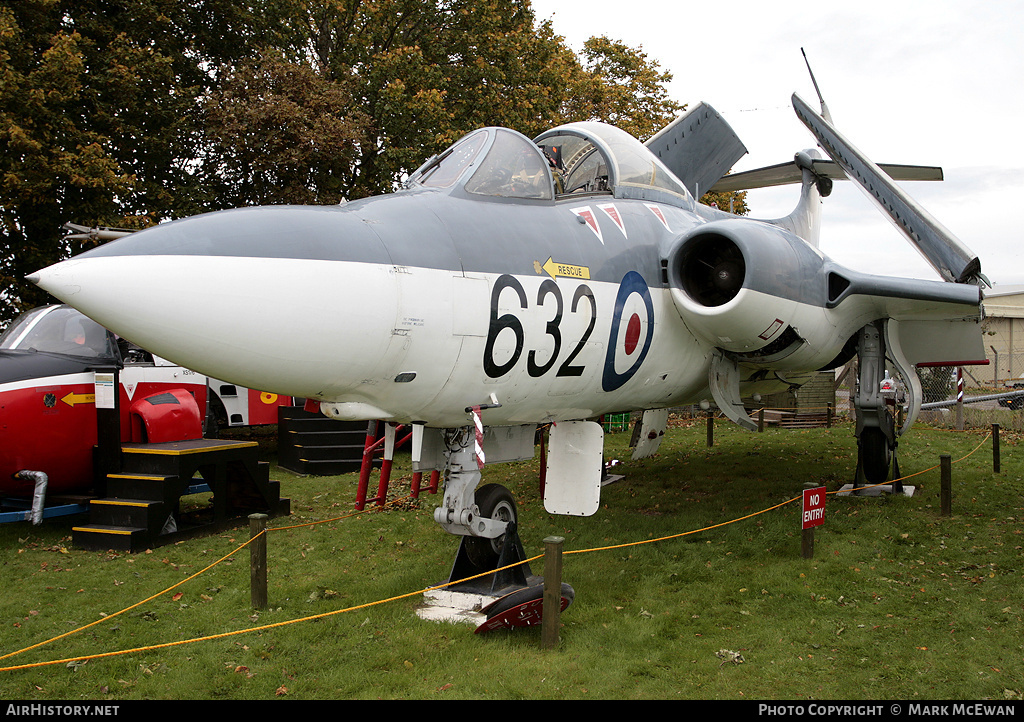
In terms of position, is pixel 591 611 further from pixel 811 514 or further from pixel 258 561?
pixel 258 561

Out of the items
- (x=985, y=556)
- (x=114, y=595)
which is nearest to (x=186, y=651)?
(x=114, y=595)

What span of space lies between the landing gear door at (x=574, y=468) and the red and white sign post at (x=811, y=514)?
1.91 meters

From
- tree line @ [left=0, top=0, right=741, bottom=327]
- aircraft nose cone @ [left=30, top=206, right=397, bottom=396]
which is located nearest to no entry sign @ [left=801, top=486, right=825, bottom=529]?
aircraft nose cone @ [left=30, top=206, right=397, bottom=396]

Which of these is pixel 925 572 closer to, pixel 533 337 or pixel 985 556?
pixel 985 556

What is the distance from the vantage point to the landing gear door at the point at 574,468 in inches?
218

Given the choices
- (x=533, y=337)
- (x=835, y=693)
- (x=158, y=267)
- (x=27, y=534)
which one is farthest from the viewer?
(x=27, y=534)

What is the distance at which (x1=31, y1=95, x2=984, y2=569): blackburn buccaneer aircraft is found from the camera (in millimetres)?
3320

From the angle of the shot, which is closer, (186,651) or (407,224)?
(407,224)

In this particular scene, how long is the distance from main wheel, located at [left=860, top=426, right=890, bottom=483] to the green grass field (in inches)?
14.2

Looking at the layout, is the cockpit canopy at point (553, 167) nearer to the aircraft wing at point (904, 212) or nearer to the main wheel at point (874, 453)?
the aircraft wing at point (904, 212)

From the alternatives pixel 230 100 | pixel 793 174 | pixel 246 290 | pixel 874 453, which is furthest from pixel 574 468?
pixel 230 100

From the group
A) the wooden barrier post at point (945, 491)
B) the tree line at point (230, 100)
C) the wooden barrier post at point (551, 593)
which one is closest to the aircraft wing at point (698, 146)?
the wooden barrier post at point (945, 491)

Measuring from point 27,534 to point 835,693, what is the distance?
26.4 feet

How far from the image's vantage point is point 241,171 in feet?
49.2
